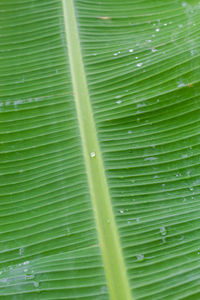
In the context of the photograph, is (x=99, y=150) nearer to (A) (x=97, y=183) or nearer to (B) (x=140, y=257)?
(A) (x=97, y=183)

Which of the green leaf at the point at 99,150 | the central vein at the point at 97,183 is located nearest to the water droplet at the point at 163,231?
the green leaf at the point at 99,150

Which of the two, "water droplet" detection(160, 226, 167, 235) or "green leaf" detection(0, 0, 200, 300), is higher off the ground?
"green leaf" detection(0, 0, 200, 300)

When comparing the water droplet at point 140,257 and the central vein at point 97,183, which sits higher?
the central vein at point 97,183

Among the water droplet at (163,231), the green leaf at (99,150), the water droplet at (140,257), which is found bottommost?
the water droplet at (140,257)

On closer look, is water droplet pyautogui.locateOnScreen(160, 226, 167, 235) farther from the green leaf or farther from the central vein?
the central vein

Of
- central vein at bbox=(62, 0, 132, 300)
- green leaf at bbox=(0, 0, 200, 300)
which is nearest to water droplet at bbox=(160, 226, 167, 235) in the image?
green leaf at bbox=(0, 0, 200, 300)

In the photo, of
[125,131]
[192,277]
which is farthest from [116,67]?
[192,277]

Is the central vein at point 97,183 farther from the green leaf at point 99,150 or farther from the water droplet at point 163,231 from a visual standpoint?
the water droplet at point 163,231

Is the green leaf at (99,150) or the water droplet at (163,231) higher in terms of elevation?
the green leaf at (99,150)
